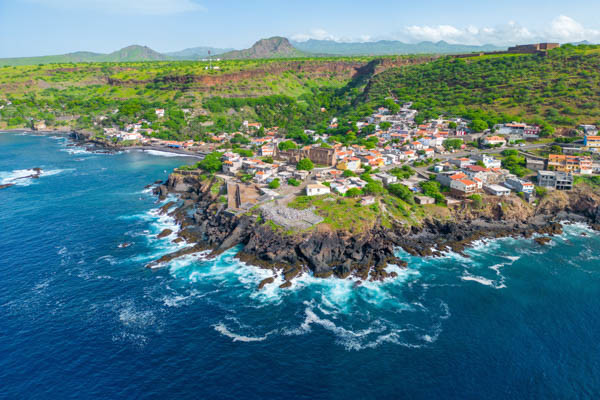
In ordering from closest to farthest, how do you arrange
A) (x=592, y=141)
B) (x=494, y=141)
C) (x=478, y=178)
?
1. (x=478, y=178)
2. (x=592, y=141)
3. (x=494, y=141)

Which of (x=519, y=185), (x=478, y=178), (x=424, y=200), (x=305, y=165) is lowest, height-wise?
(x=424, y=200)

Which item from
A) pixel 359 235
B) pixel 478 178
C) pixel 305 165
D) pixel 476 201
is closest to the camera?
pixel 359 235

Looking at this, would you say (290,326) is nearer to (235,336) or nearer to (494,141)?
(235,336)

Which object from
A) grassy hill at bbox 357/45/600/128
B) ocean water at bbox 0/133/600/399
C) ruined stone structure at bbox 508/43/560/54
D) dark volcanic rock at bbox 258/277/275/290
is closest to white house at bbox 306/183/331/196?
ocean water at bbox 0/133/600/399

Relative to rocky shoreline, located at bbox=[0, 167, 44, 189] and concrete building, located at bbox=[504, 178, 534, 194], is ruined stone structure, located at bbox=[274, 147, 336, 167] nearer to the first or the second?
concrete building, located at bbox=[504, 178, 534, 194]

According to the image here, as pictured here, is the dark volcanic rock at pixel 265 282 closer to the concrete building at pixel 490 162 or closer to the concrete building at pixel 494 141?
the concrete building at pixel 490 162

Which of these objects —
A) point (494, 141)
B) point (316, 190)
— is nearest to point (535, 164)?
point (494, 141)
